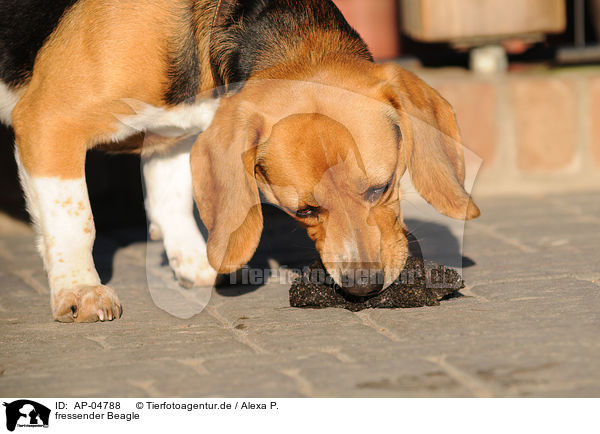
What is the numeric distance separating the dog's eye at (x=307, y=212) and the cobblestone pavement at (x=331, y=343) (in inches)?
15.3

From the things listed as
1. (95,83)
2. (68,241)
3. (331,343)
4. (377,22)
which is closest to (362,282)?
(331,343)

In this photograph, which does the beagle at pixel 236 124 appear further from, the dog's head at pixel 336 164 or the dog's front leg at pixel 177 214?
the dog's front leg at pixel 177 214

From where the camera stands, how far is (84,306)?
11.3 ft

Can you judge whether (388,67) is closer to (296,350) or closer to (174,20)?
(174,20)

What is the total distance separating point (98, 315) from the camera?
3.46 m

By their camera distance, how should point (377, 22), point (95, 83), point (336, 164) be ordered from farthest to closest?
point (377, 22) < point (95, 83) < point (336, 164)

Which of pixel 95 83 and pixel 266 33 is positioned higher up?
pixel 266 33

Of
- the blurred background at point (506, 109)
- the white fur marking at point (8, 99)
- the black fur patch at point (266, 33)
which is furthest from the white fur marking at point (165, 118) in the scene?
the blurred background at point (506, 109)

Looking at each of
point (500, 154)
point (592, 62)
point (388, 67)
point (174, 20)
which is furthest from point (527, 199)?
point (174, 20)

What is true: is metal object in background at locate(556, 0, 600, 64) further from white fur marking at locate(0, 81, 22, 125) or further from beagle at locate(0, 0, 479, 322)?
white fur marking at locate(0, 81, 22, 125)

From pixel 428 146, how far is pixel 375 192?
1.04 feet

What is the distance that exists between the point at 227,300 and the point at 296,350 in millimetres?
835
